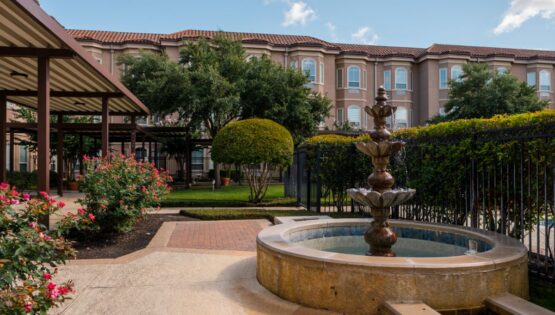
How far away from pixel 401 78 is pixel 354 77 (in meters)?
4.89

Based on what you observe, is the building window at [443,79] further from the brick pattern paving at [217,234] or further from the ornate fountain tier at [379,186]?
the ornate fountain tier at [379,186]

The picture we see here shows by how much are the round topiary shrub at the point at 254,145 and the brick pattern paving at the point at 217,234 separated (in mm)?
3738

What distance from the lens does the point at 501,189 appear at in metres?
6.39

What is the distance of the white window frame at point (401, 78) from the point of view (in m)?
37.8

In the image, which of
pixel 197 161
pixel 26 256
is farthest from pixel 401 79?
pixel 26 256

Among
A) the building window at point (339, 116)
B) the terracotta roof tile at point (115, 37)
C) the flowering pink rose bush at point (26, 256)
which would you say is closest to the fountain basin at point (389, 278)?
the flowering pink rose bush at point (26, 256)

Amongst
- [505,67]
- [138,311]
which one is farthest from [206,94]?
[505,67]

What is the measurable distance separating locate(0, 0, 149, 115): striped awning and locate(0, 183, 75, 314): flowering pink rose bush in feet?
13.5

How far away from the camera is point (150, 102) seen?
22.9 m

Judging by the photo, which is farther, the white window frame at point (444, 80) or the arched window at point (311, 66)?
the white window frame at point (444, 80)

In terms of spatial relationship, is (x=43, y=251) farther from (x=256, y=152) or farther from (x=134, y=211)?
(x=256, y=152)

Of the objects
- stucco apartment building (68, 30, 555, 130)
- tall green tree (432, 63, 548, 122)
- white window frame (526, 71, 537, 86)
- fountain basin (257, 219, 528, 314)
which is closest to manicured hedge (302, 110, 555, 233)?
fountain basin (257, 219, 528, 314)

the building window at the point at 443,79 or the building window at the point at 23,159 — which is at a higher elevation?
the building window at the point at 443,79

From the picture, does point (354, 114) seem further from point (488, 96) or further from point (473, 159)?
point (473, 159)
